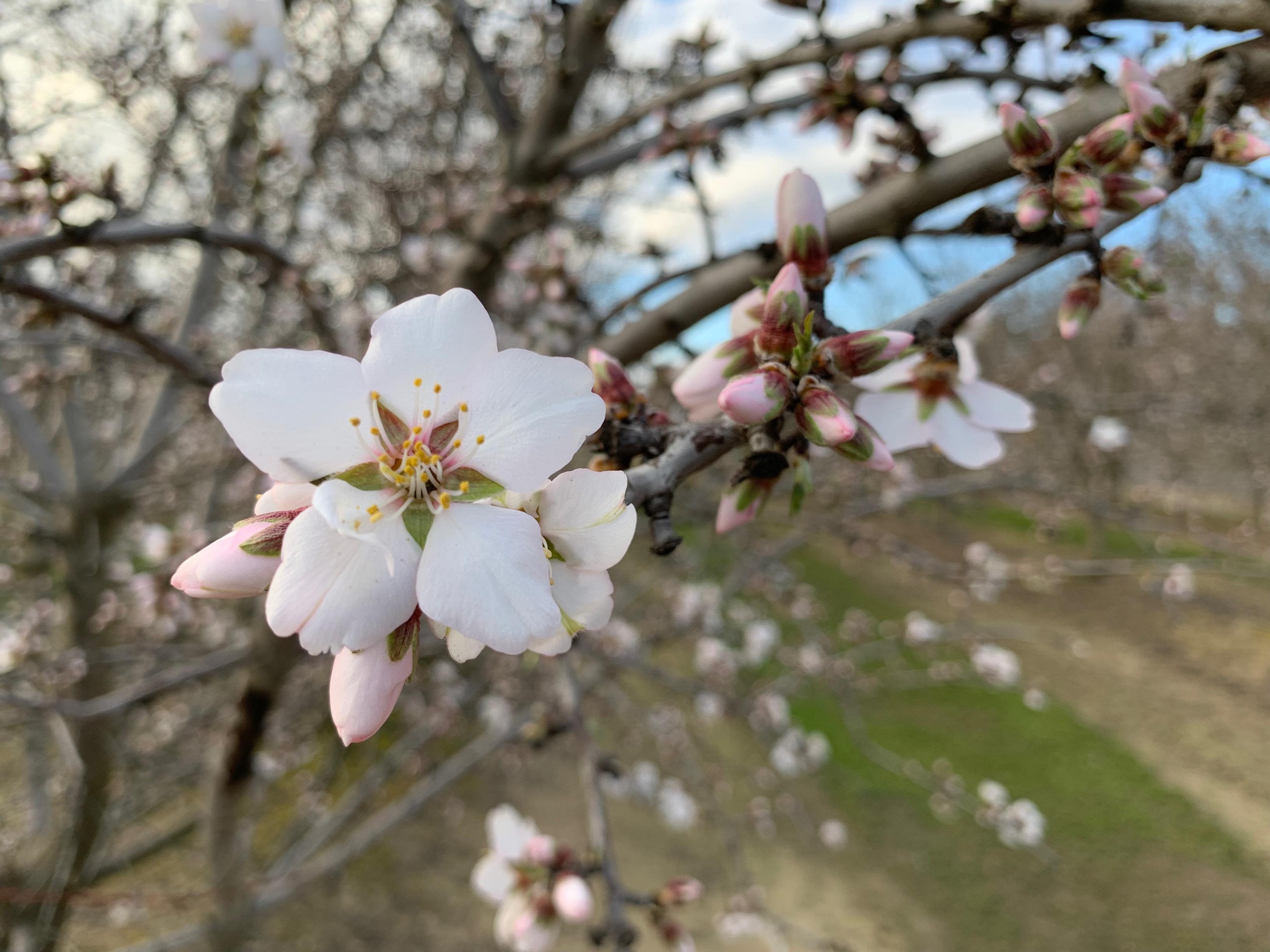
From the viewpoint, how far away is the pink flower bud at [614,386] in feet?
2.42

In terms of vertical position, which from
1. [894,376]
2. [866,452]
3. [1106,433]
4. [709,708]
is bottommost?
[709,708]

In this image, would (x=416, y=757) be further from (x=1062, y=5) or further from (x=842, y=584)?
(x=842, y=584)

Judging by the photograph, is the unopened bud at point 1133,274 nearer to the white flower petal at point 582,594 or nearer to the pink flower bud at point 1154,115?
the pink flower bud at point 1154,115

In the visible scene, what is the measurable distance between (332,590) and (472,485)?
174mm

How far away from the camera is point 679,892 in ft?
4.59

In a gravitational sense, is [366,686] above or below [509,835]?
above

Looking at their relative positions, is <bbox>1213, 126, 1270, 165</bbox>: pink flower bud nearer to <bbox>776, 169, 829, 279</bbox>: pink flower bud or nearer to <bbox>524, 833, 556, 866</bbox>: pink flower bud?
<bbox>776, 169, 829, 279</bbox>: pink flower bud

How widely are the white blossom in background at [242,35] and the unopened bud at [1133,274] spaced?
2251mm

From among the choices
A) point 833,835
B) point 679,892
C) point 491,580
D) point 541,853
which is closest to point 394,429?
point 491,580

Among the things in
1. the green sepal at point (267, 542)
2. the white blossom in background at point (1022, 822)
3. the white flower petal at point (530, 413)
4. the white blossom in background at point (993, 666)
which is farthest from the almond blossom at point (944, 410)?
the white blossom in background at point (993, 666)

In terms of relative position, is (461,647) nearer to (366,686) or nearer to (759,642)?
(366,686)

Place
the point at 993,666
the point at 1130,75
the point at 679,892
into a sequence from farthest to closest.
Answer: the point at 993,666 < the point at 679,892 < the point at 1130,75

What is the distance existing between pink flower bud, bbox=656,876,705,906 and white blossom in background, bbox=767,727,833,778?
2985 mm

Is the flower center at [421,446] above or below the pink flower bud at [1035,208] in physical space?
above
